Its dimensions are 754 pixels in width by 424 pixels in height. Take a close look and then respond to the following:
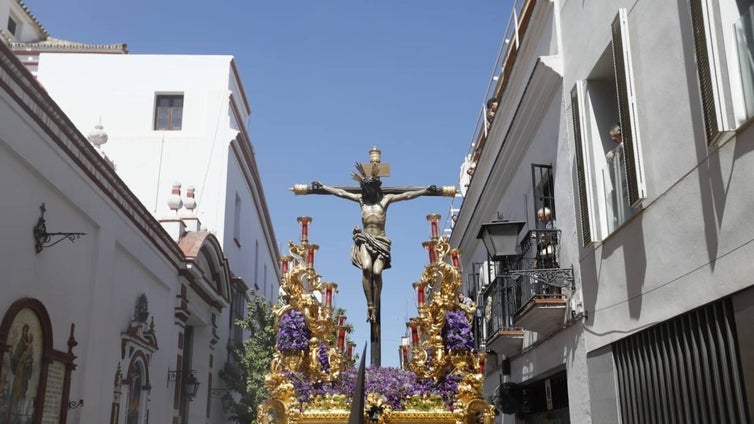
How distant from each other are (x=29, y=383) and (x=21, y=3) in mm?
22383

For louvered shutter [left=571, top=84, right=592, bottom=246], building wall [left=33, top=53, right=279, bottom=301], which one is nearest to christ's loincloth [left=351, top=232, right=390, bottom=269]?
louvered shutter [left=571, top=84, right=592, bottom=246]

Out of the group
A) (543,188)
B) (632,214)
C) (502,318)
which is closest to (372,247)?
(632,214)

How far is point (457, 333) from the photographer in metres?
8.55

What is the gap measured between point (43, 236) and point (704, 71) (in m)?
7.45

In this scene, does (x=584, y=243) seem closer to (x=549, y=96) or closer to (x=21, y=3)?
(x=549, y=96)

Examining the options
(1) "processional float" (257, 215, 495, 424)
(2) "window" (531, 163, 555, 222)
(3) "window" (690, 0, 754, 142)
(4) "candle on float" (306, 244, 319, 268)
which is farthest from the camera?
(2) "window" (531, 163, 555, 222)

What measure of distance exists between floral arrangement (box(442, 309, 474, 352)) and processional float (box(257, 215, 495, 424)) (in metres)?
0.01

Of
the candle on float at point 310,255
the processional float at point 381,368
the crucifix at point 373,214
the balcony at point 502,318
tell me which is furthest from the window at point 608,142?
the candle on float at point 310,255

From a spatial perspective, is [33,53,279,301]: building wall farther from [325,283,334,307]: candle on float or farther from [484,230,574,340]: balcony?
[325,283,334,307]: candle on float

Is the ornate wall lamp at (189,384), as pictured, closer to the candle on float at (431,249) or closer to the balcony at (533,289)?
the balcony at (533,289)

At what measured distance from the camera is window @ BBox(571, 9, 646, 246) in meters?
7.47

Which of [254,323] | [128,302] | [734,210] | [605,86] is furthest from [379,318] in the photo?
[254,323]

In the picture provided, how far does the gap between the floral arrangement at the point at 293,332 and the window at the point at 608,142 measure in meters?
3.21

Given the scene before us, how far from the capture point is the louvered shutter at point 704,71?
5938mm
